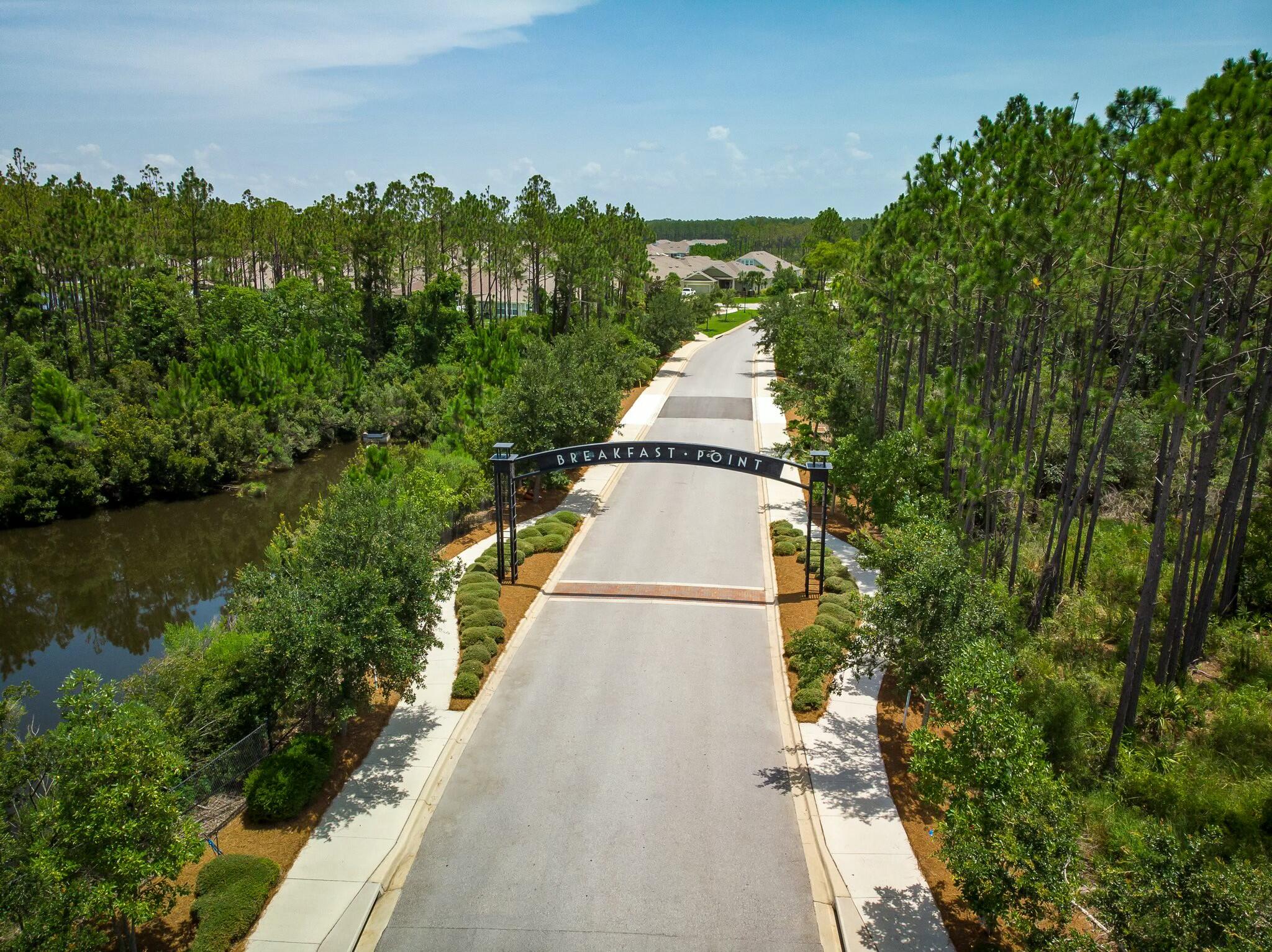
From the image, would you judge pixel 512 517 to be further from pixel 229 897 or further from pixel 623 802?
pixel 229 897

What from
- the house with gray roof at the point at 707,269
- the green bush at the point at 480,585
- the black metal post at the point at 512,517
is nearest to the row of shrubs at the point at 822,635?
the green bush at the point at 480,585

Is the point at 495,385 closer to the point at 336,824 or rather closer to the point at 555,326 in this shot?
the point at 555,326

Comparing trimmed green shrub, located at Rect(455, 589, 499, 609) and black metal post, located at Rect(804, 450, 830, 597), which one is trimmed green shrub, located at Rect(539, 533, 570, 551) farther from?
black metal post, located at Rect(804, 450, 830, 597)

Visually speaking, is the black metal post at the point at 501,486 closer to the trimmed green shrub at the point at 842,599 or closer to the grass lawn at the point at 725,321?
the trimmed green shrub at the point at 842,599

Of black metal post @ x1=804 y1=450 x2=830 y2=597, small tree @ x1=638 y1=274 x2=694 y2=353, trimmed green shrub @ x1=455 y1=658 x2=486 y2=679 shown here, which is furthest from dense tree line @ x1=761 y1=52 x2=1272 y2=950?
small tree @ x1=638 y1=274 x2=694 y2=353

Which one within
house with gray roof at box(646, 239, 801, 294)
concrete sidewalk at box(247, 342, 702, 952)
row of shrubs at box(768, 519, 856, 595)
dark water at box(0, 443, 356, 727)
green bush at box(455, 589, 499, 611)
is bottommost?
dark water at box(0, 443, 356, 727)

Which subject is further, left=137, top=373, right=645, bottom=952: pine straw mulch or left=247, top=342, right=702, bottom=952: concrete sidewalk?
left=247, top=342, right=702, bottom=952: concrete sidewalk
